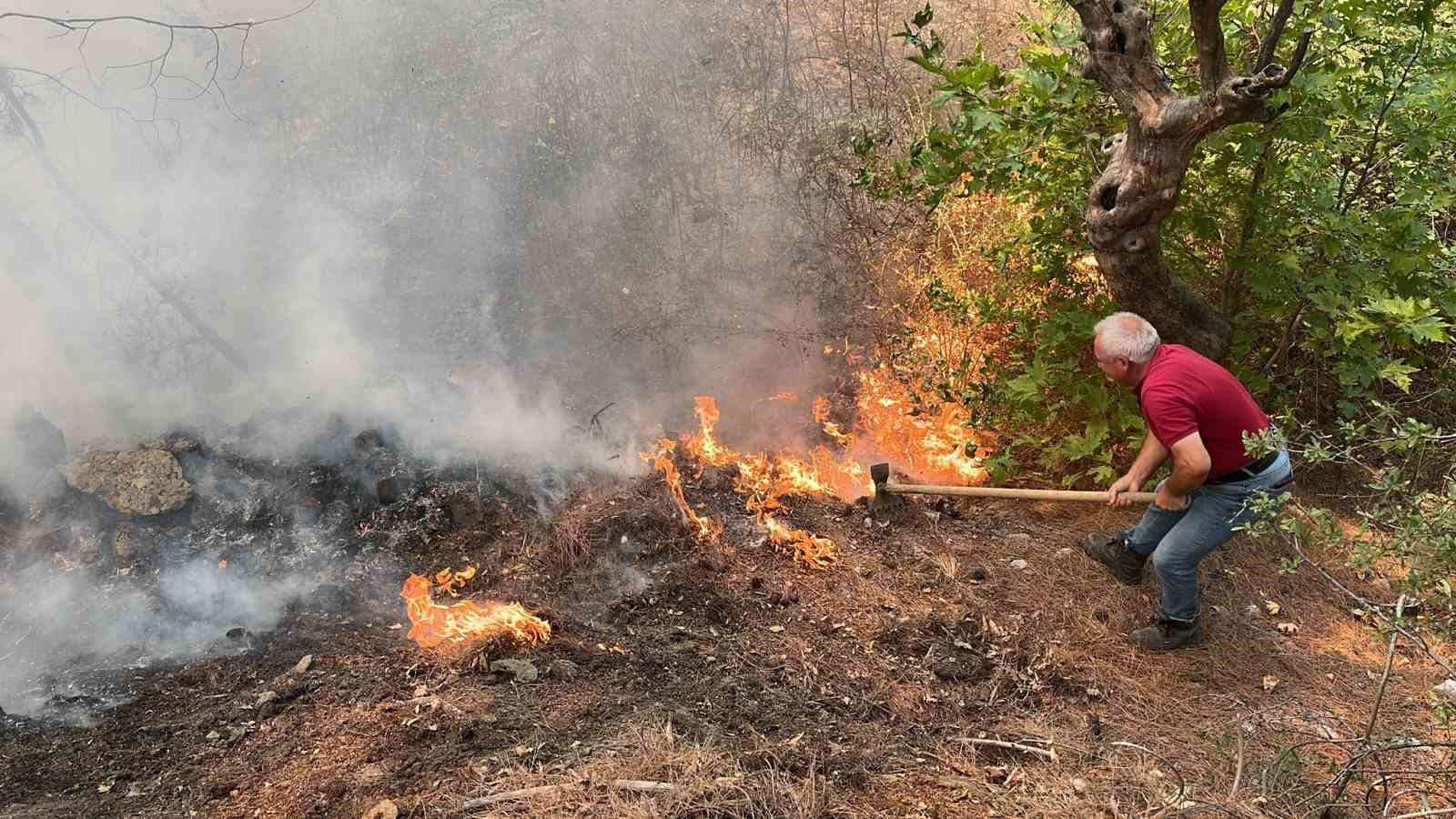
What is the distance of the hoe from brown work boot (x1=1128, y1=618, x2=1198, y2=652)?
696 mm

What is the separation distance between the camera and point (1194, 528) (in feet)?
13.0

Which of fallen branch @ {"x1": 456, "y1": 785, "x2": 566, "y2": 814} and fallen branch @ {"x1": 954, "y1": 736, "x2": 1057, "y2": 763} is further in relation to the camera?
fallen branch @ {"x1": 954, "y1": 736, "x2": 1057, "y2": 763}

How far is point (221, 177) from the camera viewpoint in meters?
7.46

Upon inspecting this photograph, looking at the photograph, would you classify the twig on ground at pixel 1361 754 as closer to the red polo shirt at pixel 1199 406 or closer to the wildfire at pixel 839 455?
the red polo shirt at pixel 1199 406

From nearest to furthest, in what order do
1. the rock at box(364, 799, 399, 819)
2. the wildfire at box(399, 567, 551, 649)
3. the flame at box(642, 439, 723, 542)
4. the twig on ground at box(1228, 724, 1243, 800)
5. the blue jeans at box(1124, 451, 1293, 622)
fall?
the twig on ground at box(1228, 724, 1243, 800) → the rock at box(364, 799, 399, 819) → the blue jeans at box(1124, 451, 1293, 622) → the wildfire at box(399, 567, 551, 649) → the flame at box(642, 439, 723, 542)

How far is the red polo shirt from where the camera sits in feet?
11.8

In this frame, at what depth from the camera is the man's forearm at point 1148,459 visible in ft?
12.9

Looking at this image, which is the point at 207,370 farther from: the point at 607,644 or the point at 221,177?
the point at 607,644

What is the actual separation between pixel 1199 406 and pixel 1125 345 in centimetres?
41

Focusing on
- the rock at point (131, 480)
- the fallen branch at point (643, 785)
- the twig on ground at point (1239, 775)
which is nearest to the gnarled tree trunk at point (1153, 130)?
the twig on ground at point (1239, 775)

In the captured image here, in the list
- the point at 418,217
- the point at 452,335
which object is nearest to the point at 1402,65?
the point at 452,335

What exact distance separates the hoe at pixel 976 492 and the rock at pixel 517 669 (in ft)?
8.12

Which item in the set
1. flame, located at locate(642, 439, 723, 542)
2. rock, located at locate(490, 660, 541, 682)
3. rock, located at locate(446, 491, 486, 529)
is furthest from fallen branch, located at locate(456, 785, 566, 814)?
rock, located at locate(446, 491, 486, 529)

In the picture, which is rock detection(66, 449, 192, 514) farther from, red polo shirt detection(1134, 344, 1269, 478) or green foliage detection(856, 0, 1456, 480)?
red polo shirt detection(1134, 344, 1269, 478)
